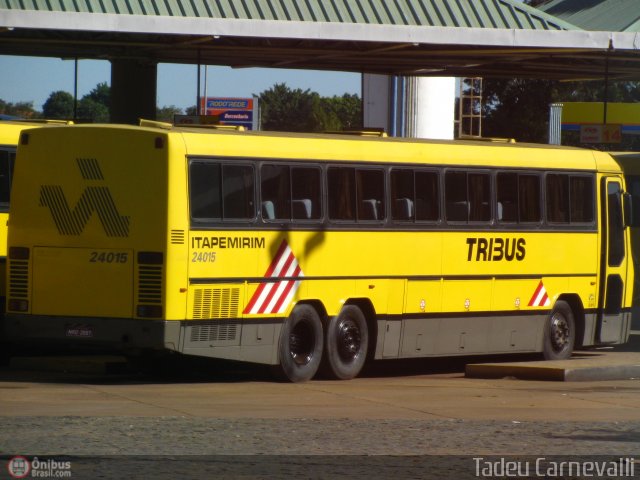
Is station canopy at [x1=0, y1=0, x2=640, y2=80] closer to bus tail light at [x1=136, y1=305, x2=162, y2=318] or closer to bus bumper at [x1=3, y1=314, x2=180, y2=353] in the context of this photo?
bus bumper at [x1=3, y1=314, x2=180, y2=353]

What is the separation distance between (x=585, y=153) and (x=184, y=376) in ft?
23.7

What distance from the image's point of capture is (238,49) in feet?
90.2

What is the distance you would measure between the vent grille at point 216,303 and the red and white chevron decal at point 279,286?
0.24 meters

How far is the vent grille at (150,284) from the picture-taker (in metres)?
17.0

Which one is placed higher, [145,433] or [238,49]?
[238,49]

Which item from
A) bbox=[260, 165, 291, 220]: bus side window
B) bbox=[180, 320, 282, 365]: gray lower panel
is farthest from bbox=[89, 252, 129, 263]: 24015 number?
bbox=[260, 165, 291, 220]: bus side window

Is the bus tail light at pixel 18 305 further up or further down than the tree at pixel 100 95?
further down

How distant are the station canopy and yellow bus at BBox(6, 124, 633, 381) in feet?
11.0

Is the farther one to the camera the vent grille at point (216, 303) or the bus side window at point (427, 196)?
the bus side window at point (427, 196)

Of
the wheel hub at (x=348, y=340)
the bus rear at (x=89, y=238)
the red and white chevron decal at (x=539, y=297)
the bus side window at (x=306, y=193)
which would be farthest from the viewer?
the red and white chevron decal at (x=539, y=297)

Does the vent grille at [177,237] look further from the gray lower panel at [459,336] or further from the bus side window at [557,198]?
the bus side window at [557,198]

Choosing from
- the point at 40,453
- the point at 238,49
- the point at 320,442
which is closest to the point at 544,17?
the point at 238,49

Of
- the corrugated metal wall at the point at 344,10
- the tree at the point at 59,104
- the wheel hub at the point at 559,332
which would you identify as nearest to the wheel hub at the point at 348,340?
the wheel hub at the point at 559,332

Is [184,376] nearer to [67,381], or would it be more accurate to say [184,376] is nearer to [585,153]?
[67,381]
